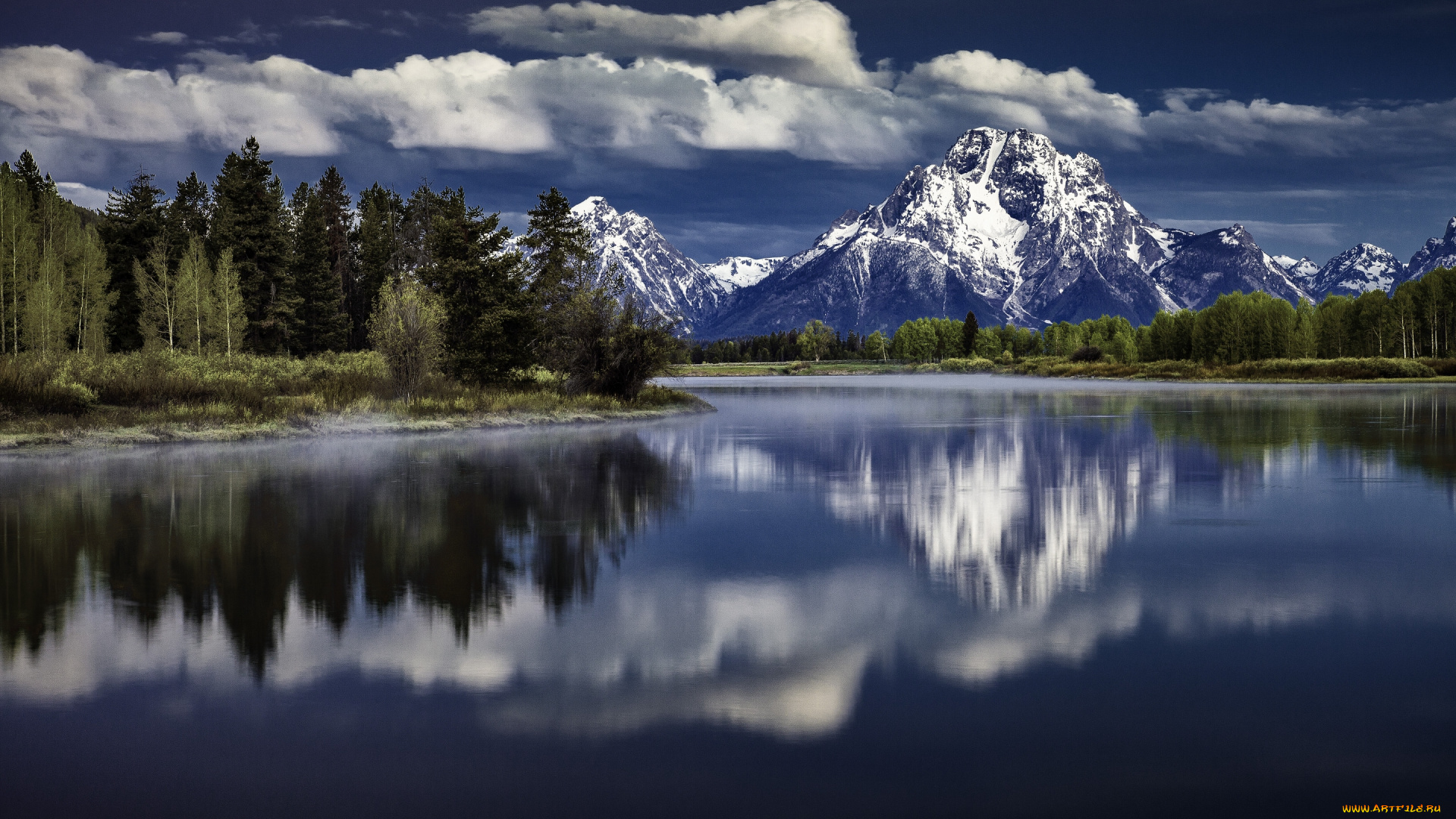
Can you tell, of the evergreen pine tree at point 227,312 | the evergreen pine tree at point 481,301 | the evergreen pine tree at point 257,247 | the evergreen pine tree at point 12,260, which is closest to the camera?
the evergreen pine tree at point 481,301

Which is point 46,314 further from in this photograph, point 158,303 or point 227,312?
point 158,303

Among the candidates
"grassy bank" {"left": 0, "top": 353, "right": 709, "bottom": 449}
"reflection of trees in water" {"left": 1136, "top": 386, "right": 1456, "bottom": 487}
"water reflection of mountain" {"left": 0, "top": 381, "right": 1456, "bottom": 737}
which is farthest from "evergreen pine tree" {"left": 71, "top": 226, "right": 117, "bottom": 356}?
"reflection of trees in water" {"left": 1136, "top": 386, "right": 1456, "bottom": 487}

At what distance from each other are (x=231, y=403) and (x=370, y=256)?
60.2 meters

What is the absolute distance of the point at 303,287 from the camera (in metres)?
79.8

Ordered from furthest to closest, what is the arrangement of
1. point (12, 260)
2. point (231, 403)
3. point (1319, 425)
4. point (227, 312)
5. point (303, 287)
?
point (303, 287), point (227, 312), point (12, 260), point (1319, 425), point (231, 403)

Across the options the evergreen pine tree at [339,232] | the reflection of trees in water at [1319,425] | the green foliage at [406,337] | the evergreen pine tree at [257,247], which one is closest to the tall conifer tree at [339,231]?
the evergreen pine tree at [339,232]

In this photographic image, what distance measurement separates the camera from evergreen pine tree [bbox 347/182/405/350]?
9212 cm

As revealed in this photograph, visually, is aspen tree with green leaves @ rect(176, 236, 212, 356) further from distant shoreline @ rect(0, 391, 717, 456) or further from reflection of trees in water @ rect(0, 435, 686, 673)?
reflection of trees in water @ rect(0, 435, 686, 673)

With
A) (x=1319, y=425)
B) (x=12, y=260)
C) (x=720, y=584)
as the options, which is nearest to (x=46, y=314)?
(x=12, y=260)

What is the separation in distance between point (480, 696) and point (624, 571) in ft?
15.7

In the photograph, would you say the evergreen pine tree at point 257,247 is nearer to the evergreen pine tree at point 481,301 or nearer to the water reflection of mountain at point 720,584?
the evergreen pine tree at point 481,301

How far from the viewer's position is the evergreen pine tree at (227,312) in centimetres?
6244

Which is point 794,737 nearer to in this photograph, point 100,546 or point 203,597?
point 203,597

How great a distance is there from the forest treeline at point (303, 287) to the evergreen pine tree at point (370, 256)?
0.78 ft
